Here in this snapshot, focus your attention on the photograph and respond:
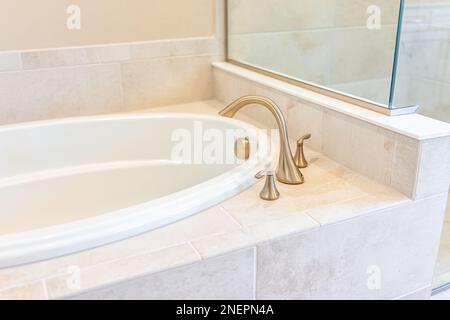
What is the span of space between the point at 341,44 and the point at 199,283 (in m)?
1.49

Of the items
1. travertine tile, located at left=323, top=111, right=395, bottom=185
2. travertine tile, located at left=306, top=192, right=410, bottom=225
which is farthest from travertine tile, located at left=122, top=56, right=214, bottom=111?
travertine tile, located at left=306, top=192, right=410, bottom=225

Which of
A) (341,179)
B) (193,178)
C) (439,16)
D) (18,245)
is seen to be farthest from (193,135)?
(439,16)

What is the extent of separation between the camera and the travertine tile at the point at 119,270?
0.90 m

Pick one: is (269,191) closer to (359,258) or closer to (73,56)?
(359,258)

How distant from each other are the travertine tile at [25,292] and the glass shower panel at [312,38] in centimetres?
127

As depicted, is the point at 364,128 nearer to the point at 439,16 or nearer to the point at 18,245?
the point at 18,245

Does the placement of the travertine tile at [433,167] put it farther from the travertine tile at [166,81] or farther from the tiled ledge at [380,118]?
the travertine tile at [166,81]

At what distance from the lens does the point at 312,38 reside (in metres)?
2.15

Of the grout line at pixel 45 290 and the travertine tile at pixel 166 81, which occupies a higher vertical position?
the travertine tile at pixel 166 81

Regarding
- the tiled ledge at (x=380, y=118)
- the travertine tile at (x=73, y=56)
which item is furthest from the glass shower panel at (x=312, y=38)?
the travertine tile at (x=73, y=56)

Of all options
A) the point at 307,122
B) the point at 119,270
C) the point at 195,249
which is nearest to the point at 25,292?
the point at 119,270

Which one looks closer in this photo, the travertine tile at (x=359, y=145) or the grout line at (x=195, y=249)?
the grout line at (x=195, y=249)

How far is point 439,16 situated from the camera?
2.19m

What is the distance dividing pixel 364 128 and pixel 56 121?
1.18 meters
